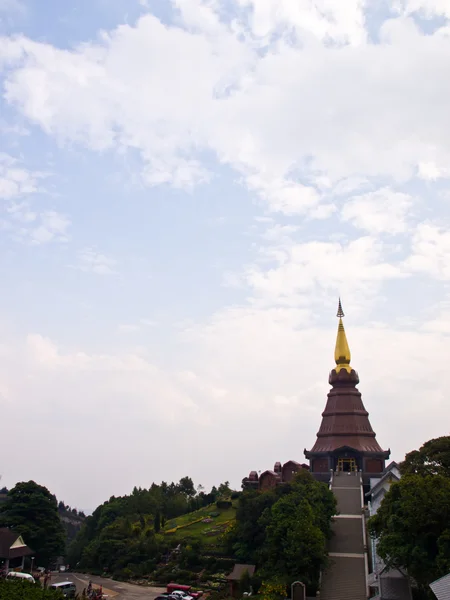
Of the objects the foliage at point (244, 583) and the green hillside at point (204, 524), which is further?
the green hillside at point (204, 524)

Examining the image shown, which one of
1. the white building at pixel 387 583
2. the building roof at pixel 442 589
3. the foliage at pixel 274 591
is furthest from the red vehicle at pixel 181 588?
the building roof at pixel 442 589

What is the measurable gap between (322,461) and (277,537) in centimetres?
2469

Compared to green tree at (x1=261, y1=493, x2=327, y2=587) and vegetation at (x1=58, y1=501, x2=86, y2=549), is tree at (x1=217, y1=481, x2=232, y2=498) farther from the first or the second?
vegetation at (x1=58, y1=501, x2=86, y2=549)

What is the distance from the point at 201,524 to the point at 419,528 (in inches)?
1132

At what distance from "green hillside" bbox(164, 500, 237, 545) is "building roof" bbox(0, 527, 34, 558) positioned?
37.4 ft

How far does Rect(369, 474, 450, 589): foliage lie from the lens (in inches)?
961

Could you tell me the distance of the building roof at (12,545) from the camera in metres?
39.8

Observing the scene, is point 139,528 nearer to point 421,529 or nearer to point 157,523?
point 157,523

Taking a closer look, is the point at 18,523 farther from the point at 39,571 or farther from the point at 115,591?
the point at 115,591

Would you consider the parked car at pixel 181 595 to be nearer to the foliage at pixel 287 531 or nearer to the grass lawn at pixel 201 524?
the foliage at pixel 287 531

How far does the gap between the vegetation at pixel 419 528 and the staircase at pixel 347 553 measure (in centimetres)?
513

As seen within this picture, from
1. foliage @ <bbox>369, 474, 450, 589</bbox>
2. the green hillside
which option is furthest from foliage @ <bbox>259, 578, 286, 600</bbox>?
the green hillside

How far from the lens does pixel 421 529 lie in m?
25.4

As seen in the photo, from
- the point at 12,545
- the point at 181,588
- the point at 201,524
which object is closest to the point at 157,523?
the point at 201,524
